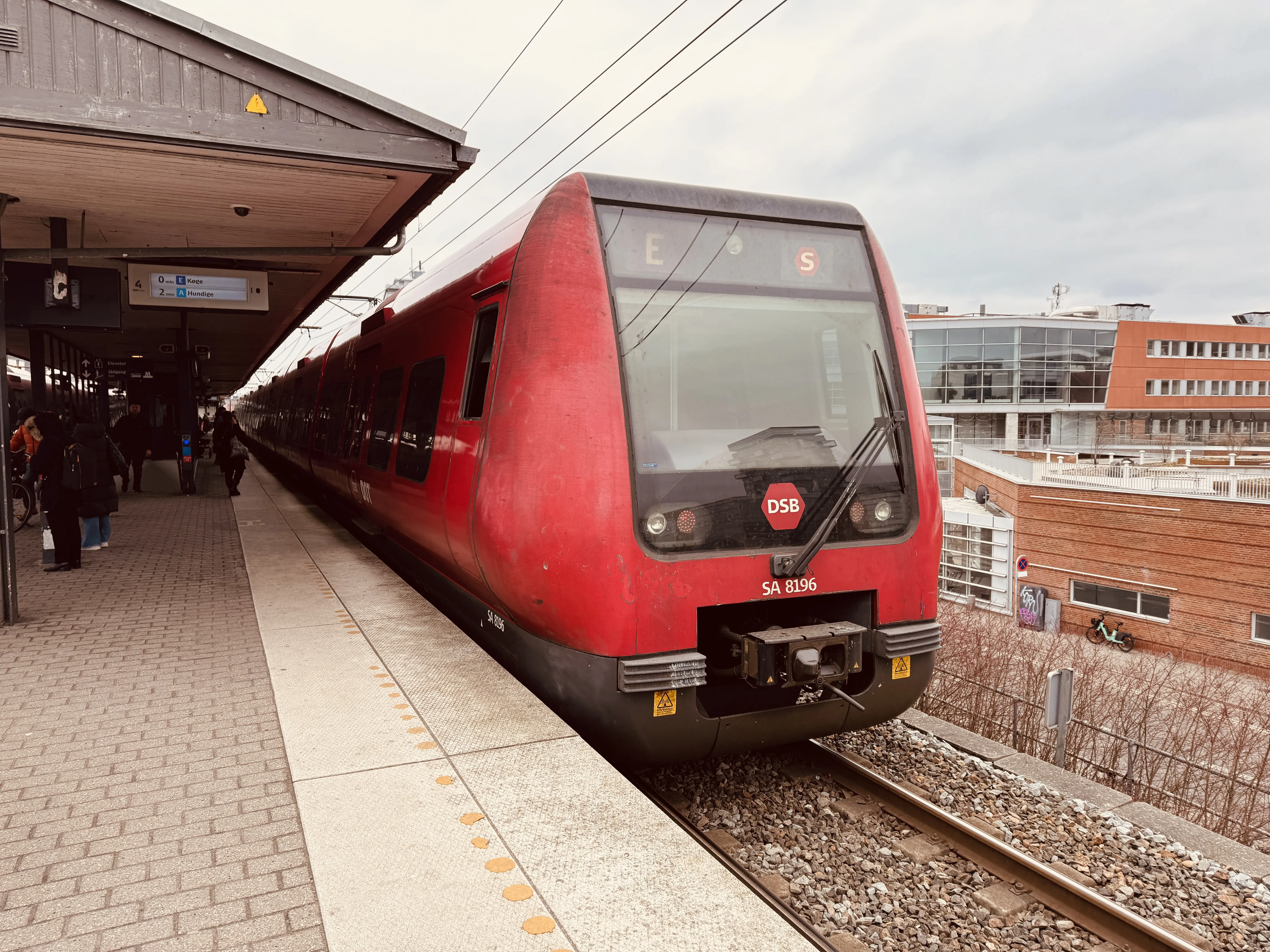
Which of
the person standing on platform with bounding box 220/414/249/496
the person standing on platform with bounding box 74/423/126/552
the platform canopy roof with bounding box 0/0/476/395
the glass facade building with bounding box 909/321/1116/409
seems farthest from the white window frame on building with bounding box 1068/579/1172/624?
the person standing on platform with bounding box 74/423/126/552

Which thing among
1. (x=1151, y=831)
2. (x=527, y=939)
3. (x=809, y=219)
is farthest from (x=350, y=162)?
(x=1151, y=831)

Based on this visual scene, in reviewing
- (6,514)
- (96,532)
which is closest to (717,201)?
(6,514)

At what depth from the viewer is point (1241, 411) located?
5384cm

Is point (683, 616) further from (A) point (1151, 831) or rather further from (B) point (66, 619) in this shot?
(B) point (66, 619)

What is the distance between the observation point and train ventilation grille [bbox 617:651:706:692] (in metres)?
3.86

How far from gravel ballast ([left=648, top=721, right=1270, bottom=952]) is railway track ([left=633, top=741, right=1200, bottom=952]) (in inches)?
2.0

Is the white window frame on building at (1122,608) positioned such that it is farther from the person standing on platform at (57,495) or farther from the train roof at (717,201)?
the person standing on platform at (57,495)

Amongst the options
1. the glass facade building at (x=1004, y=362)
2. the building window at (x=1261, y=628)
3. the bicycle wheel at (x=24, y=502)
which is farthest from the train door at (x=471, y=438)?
the glass facade building at (x=1004, y=362)

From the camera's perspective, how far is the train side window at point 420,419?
585cm

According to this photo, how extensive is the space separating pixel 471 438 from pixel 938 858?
3.30 meters

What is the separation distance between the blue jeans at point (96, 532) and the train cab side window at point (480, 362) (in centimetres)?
714

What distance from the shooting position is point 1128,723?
9812 millimetres

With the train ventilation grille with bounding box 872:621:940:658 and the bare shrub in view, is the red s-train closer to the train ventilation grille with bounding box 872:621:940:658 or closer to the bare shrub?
the train ventilation grille with bounding box 872:621:940:658

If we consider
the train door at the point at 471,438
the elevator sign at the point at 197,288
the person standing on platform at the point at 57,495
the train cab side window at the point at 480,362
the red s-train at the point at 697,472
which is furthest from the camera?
the elevator sign at the point at 197,288
